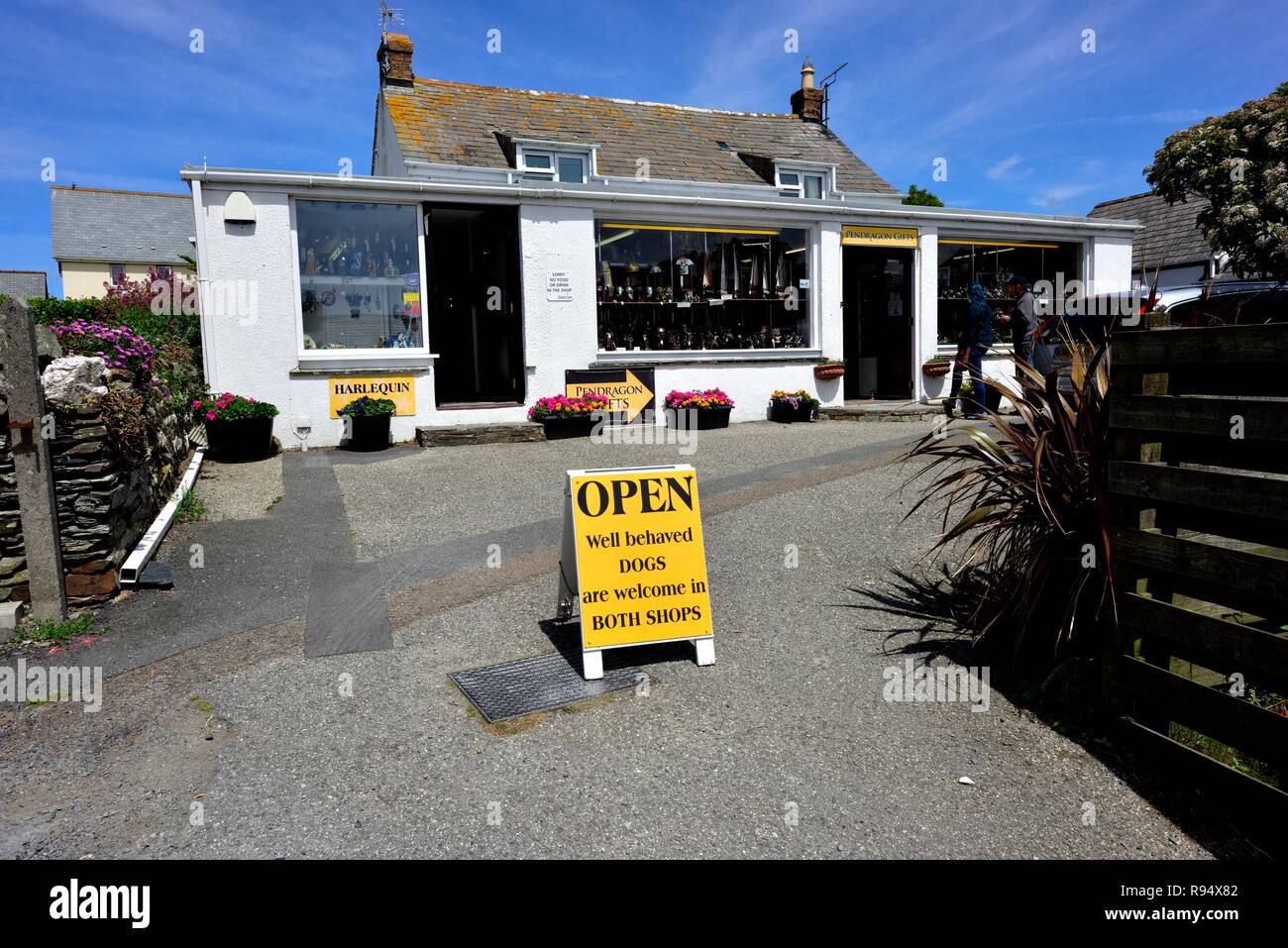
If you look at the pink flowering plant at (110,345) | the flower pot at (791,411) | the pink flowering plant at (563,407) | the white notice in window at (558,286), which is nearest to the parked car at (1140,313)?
the flower pot at (791,411)

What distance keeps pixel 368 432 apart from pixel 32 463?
6.73 meters

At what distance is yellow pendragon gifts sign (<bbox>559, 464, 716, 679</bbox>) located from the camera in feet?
15.6

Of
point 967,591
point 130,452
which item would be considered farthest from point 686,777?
point 130,452

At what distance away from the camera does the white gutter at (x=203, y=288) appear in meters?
11.5

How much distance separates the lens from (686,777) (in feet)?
11.8

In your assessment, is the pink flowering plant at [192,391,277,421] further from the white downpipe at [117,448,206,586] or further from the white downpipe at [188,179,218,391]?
the white downpipe at [117,448,206,586]

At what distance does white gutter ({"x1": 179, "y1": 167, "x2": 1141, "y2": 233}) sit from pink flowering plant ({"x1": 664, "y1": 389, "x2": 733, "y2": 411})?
3.23m

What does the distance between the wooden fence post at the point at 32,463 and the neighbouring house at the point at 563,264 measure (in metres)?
6.66

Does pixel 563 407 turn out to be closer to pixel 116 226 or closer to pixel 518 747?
pixel 518 747

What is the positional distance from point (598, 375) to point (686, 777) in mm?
10968

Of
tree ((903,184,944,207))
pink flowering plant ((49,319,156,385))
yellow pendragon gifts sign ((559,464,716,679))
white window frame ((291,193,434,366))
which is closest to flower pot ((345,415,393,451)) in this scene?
white window frame ((291,193,434,366))

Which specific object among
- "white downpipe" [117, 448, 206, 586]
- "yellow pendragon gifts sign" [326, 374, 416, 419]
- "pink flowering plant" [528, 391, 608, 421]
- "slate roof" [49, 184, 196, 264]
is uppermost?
"slate roof" [49, 184, 196, 264]
